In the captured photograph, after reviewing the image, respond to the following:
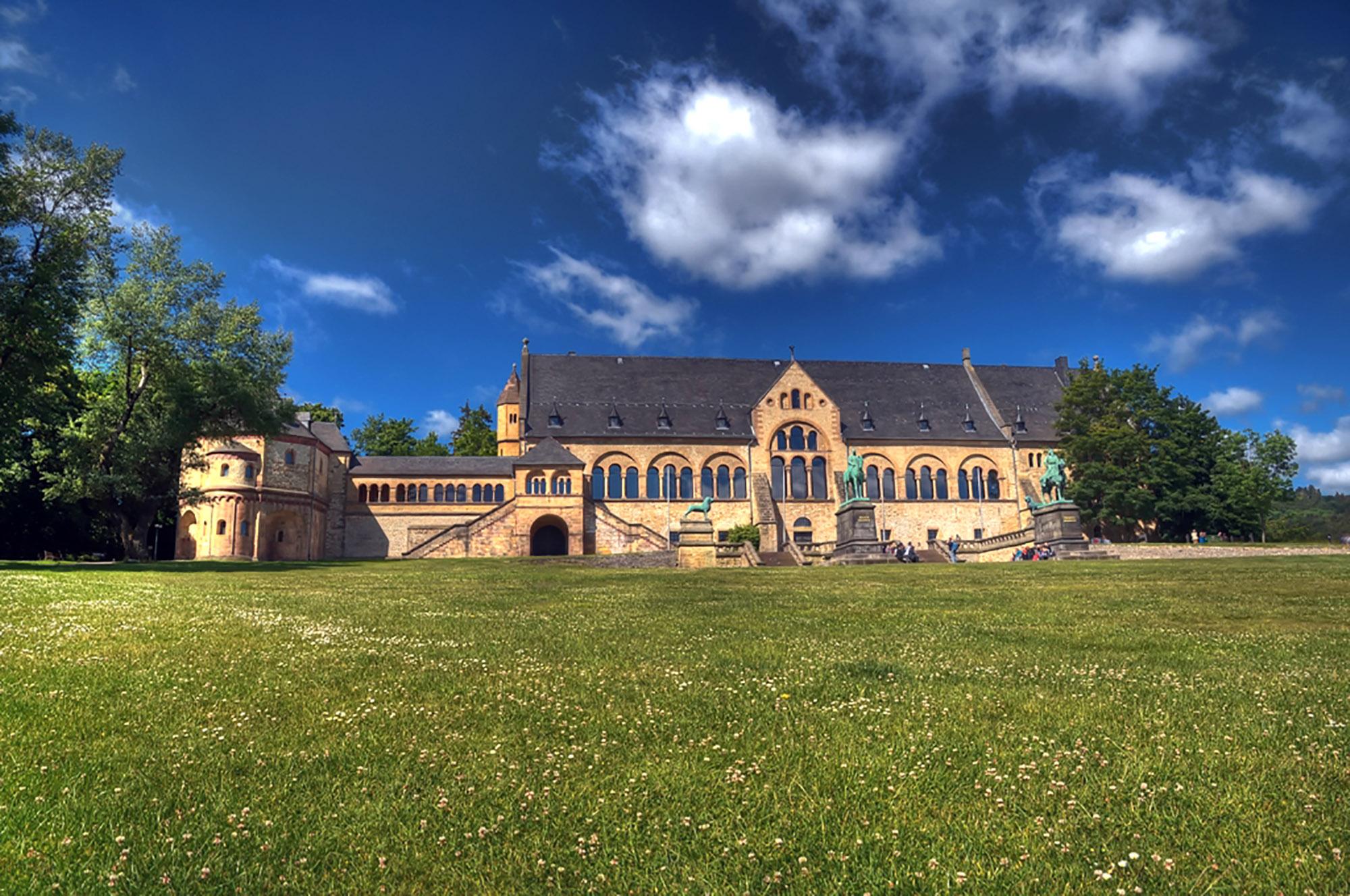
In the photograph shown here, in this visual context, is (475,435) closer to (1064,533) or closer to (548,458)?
(548,458)

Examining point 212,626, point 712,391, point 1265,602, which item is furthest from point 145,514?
point 1265,602

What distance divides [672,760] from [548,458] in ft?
164

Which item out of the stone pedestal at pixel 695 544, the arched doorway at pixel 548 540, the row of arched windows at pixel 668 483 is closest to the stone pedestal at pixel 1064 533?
the stone pedestal at pixel 695 544

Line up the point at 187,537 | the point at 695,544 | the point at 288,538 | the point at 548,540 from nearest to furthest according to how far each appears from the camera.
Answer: the point at 695,544, the point at 187,537, the point at 288,538, the point at 548,540

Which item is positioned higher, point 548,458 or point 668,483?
point 548,458

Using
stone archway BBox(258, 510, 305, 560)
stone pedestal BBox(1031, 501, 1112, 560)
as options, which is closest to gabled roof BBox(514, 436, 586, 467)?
stone archway BBox(258, 510, 305, 560)

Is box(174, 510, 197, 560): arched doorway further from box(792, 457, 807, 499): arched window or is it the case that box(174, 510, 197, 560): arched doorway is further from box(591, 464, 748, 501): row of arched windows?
box(792, 457, 807, 499): arched window

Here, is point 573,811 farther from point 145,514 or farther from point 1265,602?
point 145,514

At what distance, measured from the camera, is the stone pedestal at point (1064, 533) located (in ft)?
126

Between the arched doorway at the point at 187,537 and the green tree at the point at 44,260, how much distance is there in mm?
18085

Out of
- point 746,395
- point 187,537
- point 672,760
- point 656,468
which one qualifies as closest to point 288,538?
point 187,537

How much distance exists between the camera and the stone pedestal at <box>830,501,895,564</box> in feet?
129

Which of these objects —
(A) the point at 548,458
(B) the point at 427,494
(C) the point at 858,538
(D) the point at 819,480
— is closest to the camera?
(C) the point at 858,538

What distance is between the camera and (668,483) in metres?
60.3
